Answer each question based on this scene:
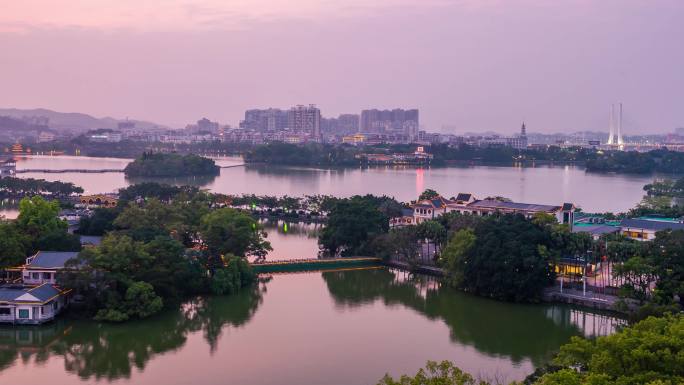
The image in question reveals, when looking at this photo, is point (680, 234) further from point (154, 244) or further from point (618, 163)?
point (618, 163)

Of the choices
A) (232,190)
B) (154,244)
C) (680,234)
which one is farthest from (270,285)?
(232,190)

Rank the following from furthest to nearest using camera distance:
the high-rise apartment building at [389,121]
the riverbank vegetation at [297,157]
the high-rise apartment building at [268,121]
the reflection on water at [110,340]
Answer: the high-rise apartment building at [389,121]
the high-rise apartment building at [268,121]
the riverbank vegetation at [297,157]
the reflection on water at [110,340]

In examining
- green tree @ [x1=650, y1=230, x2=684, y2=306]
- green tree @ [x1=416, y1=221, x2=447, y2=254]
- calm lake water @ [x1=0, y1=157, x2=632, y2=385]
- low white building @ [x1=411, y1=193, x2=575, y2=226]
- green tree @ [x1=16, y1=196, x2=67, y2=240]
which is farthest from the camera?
low white building @ [x1=411, y1=193, x2=575, y2=226]

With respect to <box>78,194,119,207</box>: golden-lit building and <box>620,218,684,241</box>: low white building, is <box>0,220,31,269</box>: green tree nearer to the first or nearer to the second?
<box>78,194,119,207</box>: golden-lit building

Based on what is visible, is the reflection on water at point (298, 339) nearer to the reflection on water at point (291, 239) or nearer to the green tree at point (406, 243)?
the green tree at point (406, 243)

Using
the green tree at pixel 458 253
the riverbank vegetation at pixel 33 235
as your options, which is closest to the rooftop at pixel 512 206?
the green tree at pixel 458 253

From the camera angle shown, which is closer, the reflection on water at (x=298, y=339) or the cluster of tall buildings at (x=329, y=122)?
the reflection on water at (x=298, y=339)

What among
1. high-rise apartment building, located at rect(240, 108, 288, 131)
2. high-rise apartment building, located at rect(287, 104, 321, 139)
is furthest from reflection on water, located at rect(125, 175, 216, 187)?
high-rise apartment building, located at rect(240, 108, 288, 131)
